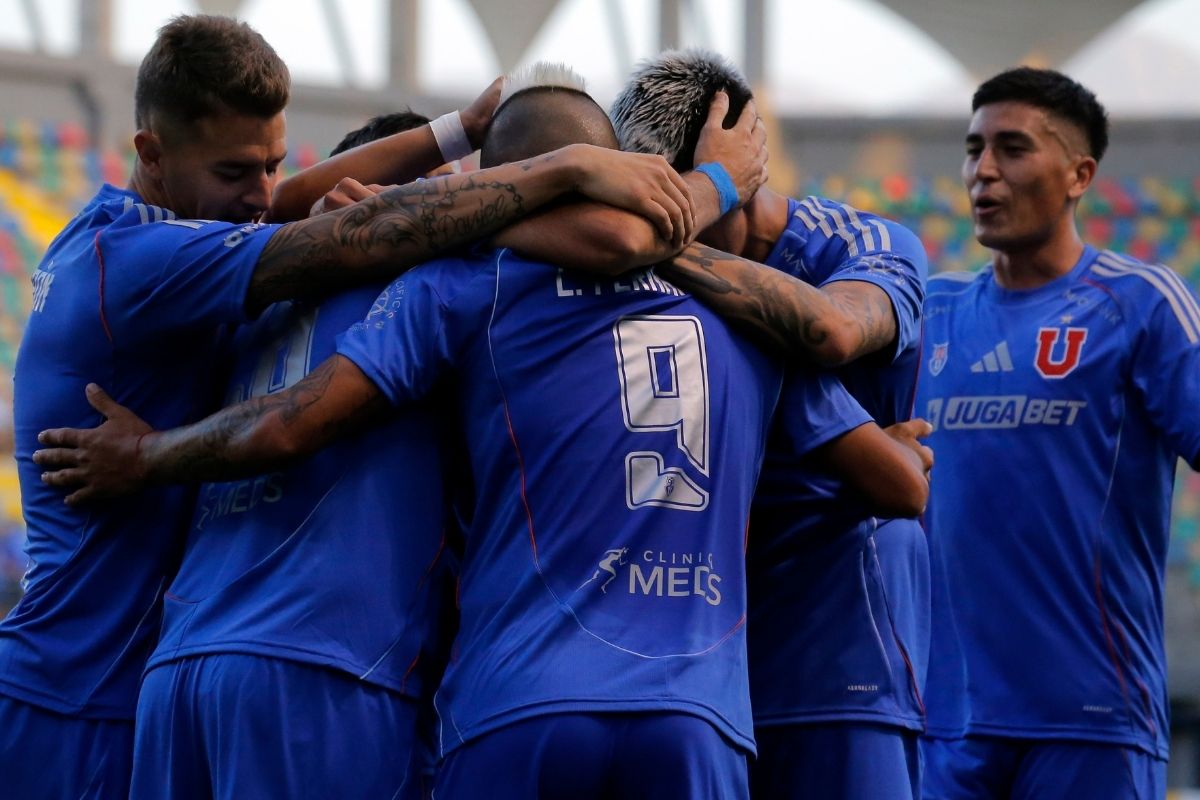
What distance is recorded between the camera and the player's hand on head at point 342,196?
3.48 m

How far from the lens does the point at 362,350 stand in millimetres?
3062

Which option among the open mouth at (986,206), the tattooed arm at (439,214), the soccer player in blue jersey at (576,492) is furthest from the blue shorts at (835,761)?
the open mouth at (986,206)

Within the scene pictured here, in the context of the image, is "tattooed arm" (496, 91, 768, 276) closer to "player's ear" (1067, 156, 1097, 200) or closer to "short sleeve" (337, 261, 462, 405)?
"short sleeve" (337, 261, 462, 405)

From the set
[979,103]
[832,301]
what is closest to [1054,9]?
[979,103]

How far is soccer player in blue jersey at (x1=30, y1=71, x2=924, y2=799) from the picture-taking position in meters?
2.81

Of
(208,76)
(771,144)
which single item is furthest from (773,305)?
(771,144)

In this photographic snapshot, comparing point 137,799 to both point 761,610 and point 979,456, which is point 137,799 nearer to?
point 761,610

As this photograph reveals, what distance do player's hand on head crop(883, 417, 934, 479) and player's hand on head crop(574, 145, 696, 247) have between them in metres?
0.70

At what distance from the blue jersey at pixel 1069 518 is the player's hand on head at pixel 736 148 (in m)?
1.65

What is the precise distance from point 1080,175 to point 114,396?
3.47 meters

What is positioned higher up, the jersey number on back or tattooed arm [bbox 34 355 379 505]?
the jersey number on back

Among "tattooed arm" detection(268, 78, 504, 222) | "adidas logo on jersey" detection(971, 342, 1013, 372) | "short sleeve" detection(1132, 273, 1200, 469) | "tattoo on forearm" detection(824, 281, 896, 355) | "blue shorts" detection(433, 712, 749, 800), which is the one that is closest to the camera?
"blue shorts" detection(433, 712, 749, 800)

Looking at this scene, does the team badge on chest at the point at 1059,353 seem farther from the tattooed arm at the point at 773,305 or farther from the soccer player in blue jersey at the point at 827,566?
the tattooed arm at the point at 773,305

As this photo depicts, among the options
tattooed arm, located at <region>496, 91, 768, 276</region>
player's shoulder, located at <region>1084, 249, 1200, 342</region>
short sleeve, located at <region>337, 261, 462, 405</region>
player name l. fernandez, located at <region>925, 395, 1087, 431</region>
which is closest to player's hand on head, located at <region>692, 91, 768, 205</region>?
tattooed arm, located at <region>496, 91, 768, 276</region>
